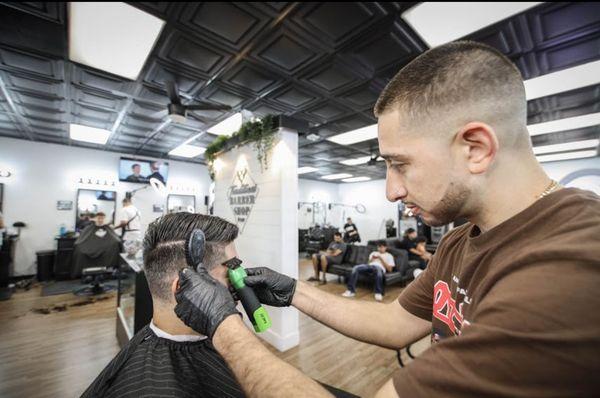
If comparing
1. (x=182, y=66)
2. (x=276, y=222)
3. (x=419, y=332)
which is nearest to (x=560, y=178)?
(x=276, y=222)

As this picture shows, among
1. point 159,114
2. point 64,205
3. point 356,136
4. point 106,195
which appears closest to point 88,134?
point 106,195

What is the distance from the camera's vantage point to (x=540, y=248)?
551 mm

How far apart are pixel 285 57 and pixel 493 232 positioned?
2.67 meters

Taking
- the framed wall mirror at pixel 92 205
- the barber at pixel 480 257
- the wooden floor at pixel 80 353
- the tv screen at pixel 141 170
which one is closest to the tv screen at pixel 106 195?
the framed wall mirror at pixel 92 205

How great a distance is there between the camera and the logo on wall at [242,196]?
12.0 feet

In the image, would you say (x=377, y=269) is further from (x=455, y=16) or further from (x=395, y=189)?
(x=395, y=189)

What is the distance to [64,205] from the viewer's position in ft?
21.0

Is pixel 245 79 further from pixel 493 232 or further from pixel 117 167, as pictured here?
pixel 117 167

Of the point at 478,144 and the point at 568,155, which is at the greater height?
the point at 568,155

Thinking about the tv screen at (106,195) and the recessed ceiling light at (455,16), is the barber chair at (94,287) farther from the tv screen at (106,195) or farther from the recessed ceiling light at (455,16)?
the recessed ceiling light at (455,16)

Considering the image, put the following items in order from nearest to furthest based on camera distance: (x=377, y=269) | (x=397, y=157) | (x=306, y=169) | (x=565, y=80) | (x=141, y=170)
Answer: (x=397, y=157), (x=565, y=80), (x=377, y=269), (x=141, y=170), (x=306, y=169)

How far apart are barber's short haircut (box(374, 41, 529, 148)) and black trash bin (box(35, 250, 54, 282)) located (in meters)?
7.94

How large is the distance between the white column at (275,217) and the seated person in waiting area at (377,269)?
2.29 m

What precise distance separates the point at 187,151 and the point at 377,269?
17.6 ft
